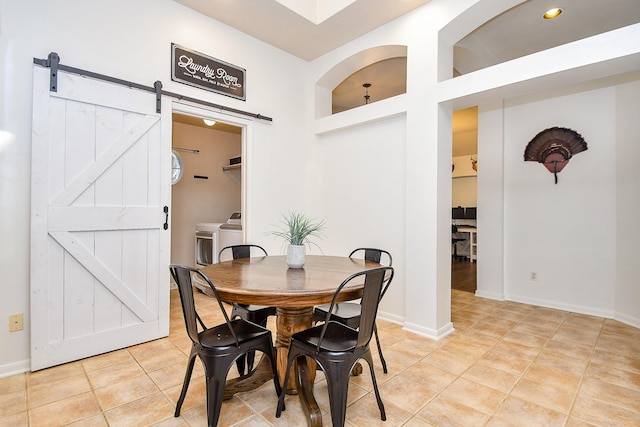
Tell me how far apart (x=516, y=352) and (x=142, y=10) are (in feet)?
14.0

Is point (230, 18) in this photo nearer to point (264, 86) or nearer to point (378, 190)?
point (264, 86)

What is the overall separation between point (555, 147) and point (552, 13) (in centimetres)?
141

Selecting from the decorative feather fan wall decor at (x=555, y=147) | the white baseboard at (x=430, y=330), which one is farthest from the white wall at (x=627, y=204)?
the white baseboard at (x=430, y=330)

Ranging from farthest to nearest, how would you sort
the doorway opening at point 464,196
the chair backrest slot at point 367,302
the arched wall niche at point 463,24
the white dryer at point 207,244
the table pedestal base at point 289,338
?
the doorway opening at point 464,196 < the white dryer at point 207,244 < the arched wall niche at point 463,24 < the table pedestal base at point 289,338 < the chair backrest slot at point 367,302

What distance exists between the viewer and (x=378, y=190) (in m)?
3.50

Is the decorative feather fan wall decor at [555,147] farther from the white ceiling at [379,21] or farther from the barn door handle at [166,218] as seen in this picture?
the barn door handle at [166,218]

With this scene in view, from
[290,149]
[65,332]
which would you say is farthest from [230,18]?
[65,332]

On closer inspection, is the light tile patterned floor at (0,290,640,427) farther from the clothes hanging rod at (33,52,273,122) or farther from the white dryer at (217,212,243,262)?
the clothes hanging rod at (33,52,273,122)

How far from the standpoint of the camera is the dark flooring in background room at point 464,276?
15.6 feet

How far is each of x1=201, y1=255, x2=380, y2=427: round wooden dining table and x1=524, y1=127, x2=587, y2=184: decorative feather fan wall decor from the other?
296 centimetres

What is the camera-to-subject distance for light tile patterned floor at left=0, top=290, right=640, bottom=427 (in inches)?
67.1

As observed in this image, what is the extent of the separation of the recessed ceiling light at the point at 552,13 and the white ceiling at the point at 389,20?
0.05 m

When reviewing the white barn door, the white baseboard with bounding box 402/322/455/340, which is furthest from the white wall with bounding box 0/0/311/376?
the white baseboard with bounding box 402/322/455/340

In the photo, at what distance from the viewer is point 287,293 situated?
146cm
